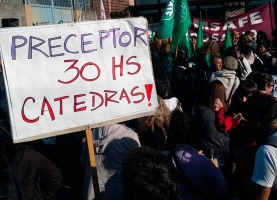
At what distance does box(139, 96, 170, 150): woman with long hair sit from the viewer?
3641 mm

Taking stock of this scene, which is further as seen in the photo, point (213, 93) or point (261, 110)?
point (213, 93)

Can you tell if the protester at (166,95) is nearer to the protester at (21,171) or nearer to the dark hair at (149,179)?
the protester at (21,171)

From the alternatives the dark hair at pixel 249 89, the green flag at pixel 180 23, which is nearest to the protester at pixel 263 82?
the dark hair at pixel 249 89

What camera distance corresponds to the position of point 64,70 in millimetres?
2697

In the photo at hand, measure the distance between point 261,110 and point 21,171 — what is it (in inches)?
67.2

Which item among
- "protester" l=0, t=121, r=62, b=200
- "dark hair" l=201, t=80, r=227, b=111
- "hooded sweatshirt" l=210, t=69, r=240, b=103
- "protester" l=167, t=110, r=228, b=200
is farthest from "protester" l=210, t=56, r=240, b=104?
"protester" l=0, t=121, r=62, b=200

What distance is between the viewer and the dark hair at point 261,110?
8.46ft

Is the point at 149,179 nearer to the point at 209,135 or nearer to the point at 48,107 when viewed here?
the point at 48,107

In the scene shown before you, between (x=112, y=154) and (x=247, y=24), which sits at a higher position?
(x=247, y=24)

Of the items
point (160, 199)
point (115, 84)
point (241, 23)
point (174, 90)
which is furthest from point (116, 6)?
point (160, 199)

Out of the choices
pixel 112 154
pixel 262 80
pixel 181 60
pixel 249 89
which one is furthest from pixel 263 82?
pixel 181 60

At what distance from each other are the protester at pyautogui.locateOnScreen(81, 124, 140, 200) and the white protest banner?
366 mm

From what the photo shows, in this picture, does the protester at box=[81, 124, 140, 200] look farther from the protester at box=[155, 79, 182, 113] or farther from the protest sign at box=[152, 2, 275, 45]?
the protest sign at box=[152, 2, 275, 45]

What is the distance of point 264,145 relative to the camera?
242 centimetres
